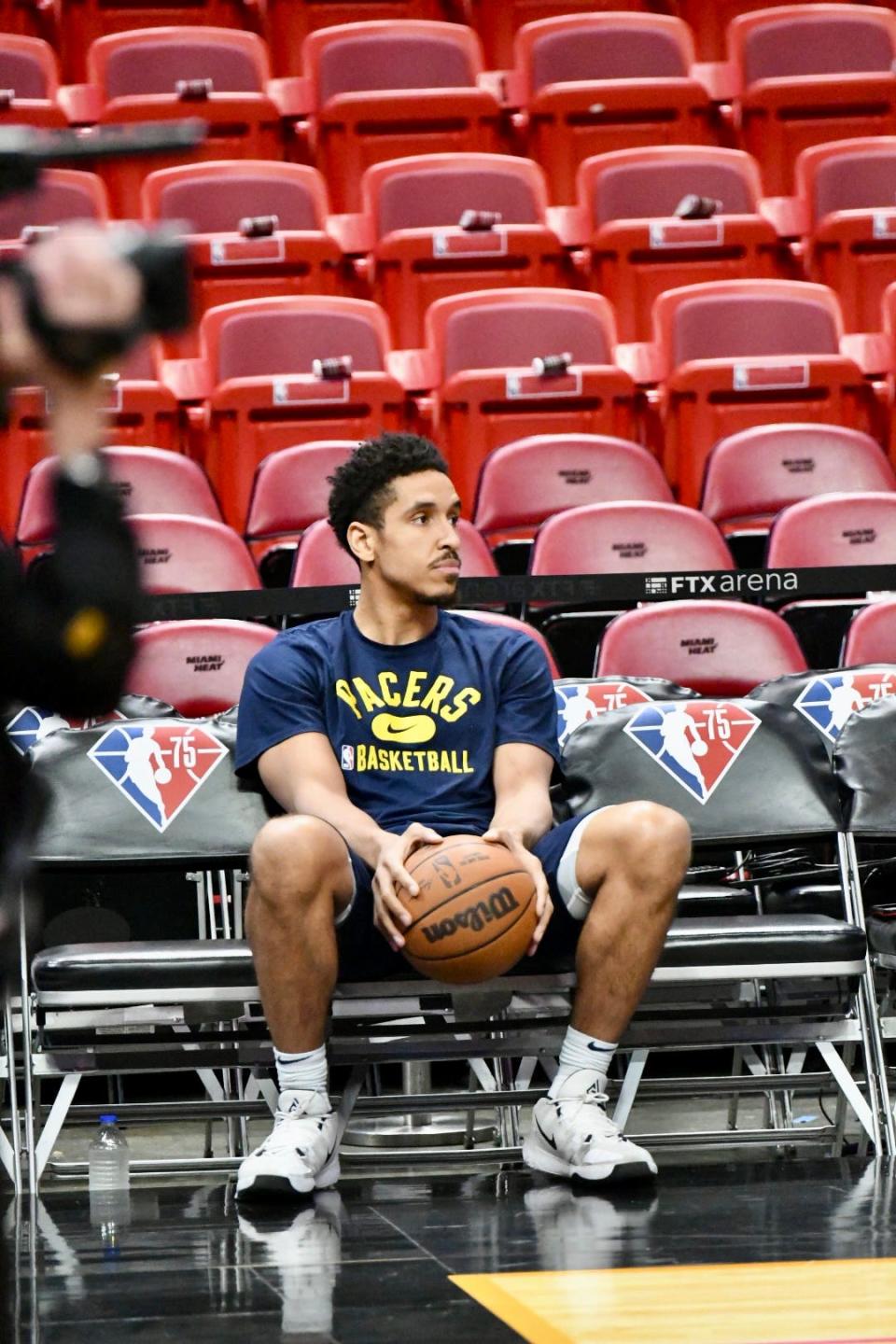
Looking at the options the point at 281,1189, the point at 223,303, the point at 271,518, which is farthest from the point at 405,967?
the point at 223,303

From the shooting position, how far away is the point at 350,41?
8.21m

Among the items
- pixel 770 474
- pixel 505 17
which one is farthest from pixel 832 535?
pixel 505 17

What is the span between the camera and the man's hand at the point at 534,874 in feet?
11.0

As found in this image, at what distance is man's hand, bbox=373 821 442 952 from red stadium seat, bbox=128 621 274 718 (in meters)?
1.44

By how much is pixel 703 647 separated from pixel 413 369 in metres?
2.50

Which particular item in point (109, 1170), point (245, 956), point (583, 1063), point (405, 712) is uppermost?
point (405, 712)

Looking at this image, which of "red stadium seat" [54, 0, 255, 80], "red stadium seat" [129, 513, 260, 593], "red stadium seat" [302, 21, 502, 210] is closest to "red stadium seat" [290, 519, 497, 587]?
"red stadium seat" [129, 513, 260, 593]

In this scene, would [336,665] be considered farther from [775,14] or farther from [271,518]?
[775,14]

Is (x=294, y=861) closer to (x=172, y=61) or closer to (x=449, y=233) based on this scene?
(x=449, y=233)

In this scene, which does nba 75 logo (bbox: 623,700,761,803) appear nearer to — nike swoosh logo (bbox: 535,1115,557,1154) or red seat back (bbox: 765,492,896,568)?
nike swoosh logo (bbox: 535,1115,557,1154)

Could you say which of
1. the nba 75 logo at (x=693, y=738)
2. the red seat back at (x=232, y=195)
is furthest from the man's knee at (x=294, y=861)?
the red seat back at (x=232, y=195)

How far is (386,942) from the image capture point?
349 cm

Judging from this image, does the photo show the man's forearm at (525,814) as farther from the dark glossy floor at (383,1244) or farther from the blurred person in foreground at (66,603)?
the blurred person in foreground at (66,603)

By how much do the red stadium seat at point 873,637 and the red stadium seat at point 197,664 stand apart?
59.1 inches
